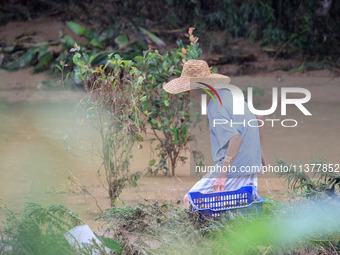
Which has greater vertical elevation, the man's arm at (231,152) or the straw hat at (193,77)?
the straw hat at (193,77)

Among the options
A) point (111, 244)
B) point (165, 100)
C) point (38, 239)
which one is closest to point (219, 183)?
point (111, 244)

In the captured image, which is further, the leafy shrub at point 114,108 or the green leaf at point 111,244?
the leafy shrub at point 114,108

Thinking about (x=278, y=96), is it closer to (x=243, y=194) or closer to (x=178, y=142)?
(x=178, y=142)

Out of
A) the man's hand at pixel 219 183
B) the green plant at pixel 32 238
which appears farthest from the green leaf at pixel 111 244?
the man's hand at pixel 219 183

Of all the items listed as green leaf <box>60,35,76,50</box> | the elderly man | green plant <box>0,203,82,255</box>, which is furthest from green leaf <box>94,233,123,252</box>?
green leaf <box>60,35,76,50</box>

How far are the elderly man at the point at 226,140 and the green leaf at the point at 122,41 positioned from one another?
7161mm

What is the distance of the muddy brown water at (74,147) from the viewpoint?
6.15 metres

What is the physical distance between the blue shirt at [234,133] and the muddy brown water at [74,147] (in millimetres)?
862

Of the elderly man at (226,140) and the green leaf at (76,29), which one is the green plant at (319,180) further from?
the green leaf at (76,29)

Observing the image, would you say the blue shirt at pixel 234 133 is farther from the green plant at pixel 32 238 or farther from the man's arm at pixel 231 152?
the green plant at pixel 32 238

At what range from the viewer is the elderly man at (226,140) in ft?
13.9

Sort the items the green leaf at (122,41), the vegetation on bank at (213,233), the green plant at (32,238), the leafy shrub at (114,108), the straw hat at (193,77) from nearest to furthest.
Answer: the vegetation on bank at (213,233), the green plant at (32,238), the straw hat at (193,77), the leafy shrub at (114,108), the green leaf at (122,41)

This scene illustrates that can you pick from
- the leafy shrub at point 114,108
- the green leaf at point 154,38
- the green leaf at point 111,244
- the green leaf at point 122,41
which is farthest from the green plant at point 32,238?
the green leaf at point 154,38

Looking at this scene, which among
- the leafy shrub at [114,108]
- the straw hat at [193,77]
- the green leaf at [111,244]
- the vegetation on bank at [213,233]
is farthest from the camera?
the leafy shrub at [114,108]
